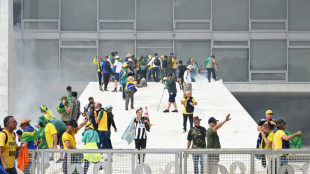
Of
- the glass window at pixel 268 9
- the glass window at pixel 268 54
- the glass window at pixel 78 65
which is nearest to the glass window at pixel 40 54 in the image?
the glass window at pixel 78 65

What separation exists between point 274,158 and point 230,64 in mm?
21177

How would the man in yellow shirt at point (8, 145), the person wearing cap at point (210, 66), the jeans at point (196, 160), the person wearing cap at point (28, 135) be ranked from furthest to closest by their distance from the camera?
the person wearing cap at point (210, 66) < the person wearing cap at point (28, 135) < the jeans at point (196, 160) < the man in yellow shirt at point (8, 145)

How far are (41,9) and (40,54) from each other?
209cm

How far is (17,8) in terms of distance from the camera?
32906 mm

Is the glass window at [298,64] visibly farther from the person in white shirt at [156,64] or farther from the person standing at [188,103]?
the person standing at [188,103]

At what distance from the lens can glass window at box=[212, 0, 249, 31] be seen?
33.3 m

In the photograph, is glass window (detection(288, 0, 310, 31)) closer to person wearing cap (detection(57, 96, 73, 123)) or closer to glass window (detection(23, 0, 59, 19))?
glass window (detection(23, 0, 59, 19))

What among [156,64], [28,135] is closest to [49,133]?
[28,135]

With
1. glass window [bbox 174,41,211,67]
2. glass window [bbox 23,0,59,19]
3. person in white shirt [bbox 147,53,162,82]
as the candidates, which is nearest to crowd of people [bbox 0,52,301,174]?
person in white shirt [bbox 147,53,162,82]

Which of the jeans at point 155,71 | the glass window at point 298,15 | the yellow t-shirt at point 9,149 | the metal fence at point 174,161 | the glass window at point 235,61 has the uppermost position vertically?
the glass window at point 298,15

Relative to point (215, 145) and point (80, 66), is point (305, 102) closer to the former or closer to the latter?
point (80, 66)

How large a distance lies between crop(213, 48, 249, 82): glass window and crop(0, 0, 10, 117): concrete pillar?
996cm

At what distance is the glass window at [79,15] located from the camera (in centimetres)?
3331

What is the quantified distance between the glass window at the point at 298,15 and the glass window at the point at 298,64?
3.40 feet
